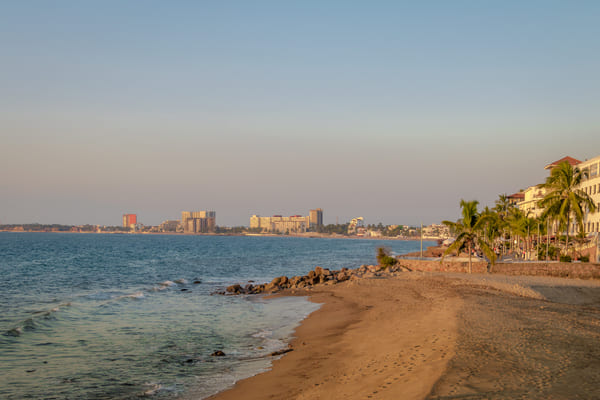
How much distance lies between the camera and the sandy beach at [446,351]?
35.0 feet

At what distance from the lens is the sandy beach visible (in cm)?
1068

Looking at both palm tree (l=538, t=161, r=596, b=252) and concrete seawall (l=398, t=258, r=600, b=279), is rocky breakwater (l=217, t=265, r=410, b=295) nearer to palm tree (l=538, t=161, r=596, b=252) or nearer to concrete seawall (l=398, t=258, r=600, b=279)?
concrete seawall (l=398, t=258, r=600, b=279)

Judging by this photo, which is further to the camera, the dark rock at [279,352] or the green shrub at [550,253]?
the green shrub at [550,253]

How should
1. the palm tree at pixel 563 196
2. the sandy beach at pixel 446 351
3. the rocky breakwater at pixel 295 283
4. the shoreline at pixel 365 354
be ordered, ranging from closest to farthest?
the sandy beach at pixel 446 351 < the shoreline at pixel 365 354 < the rocky breakwater at pixel 295 283 < the palm tree at pixel 563 196

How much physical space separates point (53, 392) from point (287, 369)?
6931 millimetres

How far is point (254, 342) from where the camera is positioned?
2019cm

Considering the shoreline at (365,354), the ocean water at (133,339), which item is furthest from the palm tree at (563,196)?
the ocean water at (133,339)

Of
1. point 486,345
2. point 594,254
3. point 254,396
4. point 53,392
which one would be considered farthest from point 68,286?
point 594,254

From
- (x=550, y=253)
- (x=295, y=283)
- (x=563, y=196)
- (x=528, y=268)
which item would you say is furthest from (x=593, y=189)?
(x=295, y=283)

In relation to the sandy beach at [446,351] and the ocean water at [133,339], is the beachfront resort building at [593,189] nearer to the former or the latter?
the sandy beach at [446,351]

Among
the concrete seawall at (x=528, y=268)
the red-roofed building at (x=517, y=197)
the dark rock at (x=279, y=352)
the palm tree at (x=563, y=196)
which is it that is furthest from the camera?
the red-roofed building at (x=517, y=197)

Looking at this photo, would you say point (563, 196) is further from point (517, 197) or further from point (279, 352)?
point (517, 197)

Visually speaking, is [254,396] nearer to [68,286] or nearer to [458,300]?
[458,300]

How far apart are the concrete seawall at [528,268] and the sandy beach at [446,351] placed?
6871mm
